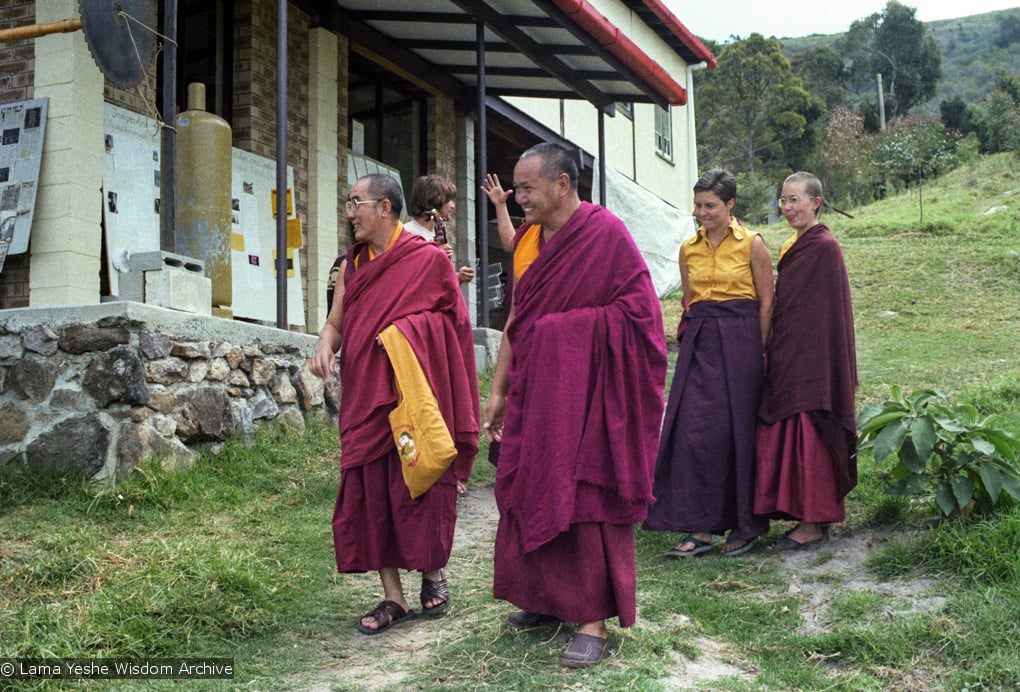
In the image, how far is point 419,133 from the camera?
1175 centimetres

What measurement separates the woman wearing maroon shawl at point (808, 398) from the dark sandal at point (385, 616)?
5.98ft

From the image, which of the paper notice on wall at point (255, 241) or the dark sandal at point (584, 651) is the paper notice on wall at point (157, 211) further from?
the dark sandal at point (584, 651)

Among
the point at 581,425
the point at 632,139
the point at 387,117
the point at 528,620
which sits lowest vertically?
the point at 528,620

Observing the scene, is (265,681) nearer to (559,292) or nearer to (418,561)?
(418,561)

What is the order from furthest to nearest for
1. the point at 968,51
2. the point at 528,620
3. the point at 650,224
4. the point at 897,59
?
the point at 968,51 < the point at 897,59 < the point at 650,224 < the point at 528,620

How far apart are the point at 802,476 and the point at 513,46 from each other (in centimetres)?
629

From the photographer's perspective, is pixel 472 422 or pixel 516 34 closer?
pixel 472 422

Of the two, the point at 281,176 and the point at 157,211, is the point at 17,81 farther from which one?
the point at 281,176

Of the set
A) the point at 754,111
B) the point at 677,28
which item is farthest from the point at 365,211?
the point at 754,111

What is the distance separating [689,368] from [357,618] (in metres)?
2.00

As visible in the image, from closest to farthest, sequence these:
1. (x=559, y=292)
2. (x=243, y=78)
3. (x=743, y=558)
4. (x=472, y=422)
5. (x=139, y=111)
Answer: (x=559, y=292)
(x=472, y=422)
(x=743, y=558)
(x=139, y=111)
(x=243, y=78)

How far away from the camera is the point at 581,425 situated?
340 centimetres

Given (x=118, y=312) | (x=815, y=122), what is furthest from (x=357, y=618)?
(x=815, y=122)

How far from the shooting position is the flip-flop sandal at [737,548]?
16.0 feet
